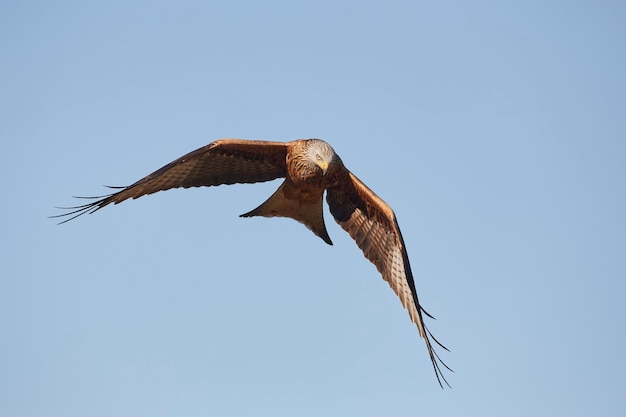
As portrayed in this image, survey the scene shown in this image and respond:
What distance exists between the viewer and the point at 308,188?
35.5ft

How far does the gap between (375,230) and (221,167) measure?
2135mm

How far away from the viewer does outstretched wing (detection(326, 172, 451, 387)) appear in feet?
35.9

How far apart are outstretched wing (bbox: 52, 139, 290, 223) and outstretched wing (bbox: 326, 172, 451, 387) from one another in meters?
0.90

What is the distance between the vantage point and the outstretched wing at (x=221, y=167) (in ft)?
34.1

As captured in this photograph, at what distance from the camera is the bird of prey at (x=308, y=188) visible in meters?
10.5

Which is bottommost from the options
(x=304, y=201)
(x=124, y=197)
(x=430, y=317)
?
(x=430, y=317)

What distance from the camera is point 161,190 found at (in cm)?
1056

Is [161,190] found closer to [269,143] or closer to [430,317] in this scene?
[269,143]

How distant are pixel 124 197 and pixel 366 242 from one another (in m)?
3.20

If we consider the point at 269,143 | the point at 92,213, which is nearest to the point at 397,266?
the point at 269,143

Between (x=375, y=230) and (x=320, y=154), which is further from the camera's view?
(x=375, y=230)

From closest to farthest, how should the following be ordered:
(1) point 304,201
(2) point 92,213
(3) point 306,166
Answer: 1. (2) point 92,213
2. (3) point 306,166
3. (1) point 304,201

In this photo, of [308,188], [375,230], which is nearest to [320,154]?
[308,188]

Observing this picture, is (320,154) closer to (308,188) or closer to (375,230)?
(308,188)
